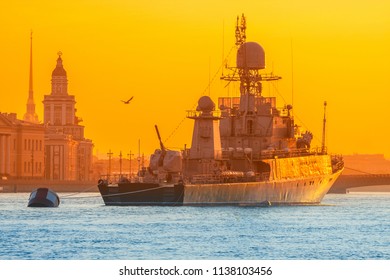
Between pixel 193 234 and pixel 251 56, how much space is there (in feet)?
148

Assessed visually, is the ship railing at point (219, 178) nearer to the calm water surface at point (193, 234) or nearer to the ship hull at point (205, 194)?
the ship hull at point (205, 194)

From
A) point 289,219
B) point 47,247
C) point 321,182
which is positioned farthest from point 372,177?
point 47,247

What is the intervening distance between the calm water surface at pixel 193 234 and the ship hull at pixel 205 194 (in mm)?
2025

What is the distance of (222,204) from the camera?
10844 cm

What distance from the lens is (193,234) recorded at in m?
75.0

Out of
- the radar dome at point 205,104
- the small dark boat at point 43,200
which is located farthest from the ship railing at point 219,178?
the small dark boat at point 43,200

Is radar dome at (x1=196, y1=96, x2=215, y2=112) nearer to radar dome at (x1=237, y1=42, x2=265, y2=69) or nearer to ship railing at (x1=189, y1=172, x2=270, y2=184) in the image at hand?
radar dome at (x1=237, y1=42, x2=265, y2=69)

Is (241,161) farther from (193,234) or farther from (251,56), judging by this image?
(193,234)

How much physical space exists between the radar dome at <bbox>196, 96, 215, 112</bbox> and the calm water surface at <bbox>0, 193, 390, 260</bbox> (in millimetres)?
11946

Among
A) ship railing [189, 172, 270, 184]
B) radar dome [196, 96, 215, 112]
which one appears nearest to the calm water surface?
ship railing [189, 172, 270, 184]
